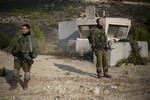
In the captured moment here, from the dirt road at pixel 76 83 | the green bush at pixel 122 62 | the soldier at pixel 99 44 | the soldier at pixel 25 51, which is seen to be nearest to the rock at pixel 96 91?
the dirt road at pixel 76 83

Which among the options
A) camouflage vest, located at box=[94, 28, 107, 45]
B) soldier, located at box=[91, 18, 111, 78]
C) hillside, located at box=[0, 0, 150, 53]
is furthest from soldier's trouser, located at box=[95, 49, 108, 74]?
hillside, located at box=[0, 0, 150, 53]

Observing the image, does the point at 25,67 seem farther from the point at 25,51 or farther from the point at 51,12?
the point at 51,12

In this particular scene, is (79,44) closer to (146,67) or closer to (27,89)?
(146,67)

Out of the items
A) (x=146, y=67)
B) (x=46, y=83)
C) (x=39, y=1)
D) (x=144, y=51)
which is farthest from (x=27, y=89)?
(x=39, y=1)

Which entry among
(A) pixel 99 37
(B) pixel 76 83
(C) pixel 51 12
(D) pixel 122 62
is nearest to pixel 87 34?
(D) pixel 122 62

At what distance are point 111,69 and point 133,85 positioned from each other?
255 centimetres

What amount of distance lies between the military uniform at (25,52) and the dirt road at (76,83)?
46 cm

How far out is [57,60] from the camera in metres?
13.3

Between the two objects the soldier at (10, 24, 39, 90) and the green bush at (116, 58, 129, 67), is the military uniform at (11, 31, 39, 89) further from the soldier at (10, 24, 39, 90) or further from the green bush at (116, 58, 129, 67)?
the green bush at (116, 58, 129, 67)

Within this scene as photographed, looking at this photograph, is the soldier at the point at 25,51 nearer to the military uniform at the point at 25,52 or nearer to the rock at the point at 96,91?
the military uniform at the point at 25,52

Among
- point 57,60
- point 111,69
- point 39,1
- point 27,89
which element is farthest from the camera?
point 39,1

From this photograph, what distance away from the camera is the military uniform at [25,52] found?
8914 millimetres

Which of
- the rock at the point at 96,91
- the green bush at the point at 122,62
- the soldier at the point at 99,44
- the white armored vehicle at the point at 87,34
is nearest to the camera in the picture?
the rock at the point at 96,91

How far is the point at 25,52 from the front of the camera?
29.4ft
